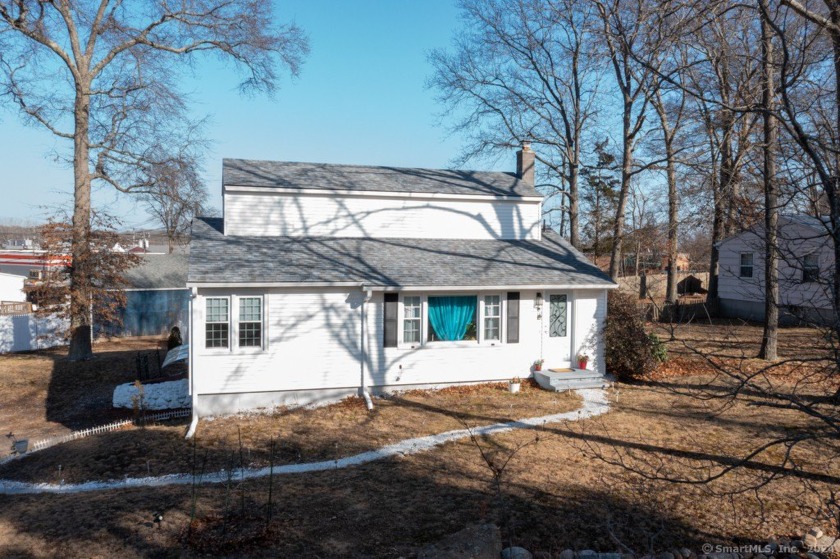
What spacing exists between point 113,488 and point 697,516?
27.6 ft

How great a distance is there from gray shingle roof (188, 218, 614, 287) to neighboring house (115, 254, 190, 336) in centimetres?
1503

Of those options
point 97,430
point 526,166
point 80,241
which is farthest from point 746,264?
point 80,241

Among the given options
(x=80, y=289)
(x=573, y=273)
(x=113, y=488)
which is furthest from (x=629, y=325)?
(x=80, y=289)

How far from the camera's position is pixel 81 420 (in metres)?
14.7

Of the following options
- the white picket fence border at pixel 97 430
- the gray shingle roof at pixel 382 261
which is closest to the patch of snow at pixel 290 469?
the white picket fence border at pixel 97 430

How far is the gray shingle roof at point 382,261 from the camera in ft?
44.8

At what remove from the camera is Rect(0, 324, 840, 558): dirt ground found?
21.7ft

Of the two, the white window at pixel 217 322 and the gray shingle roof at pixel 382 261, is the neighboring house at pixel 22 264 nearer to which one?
the gray shingle roof at pixel 382 261

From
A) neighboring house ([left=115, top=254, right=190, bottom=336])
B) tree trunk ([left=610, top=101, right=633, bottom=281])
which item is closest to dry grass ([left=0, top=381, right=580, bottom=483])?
tree trunk ([left=610, top=101, right=633, bottom=281])

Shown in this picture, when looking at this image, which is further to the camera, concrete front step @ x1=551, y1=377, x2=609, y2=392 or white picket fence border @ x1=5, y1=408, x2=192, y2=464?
concrete front step @ x1=551, y1=377, x2=609, y2=392

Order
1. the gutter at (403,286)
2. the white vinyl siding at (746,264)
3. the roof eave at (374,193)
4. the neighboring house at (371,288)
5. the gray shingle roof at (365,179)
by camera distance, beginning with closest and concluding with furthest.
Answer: the gutter at (403,286), the neighboring house at (371,288), the roof eave at (374,193), the gray shingle roof at (365,179), the white vinyl siding at (746,264)

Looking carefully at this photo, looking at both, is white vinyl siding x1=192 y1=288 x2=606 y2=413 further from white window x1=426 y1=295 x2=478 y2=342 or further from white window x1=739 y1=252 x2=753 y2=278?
white window x1=739 y1=252 x2=753 y2=278

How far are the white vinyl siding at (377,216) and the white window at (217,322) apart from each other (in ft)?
10.5

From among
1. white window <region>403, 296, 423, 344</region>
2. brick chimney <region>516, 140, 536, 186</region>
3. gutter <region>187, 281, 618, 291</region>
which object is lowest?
white window <region>403, 296, 423, 344</region>
